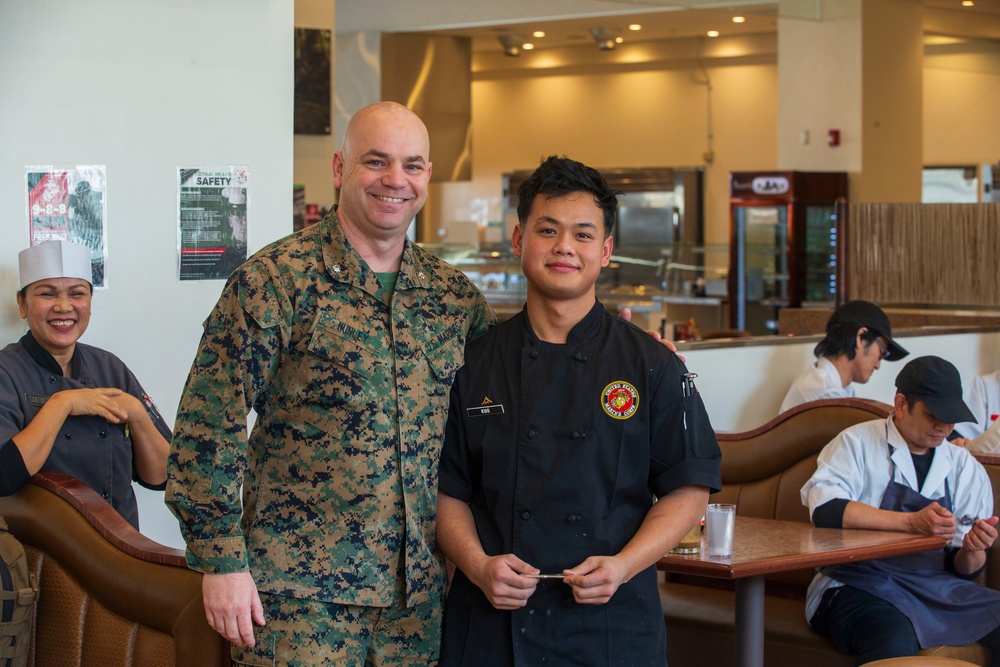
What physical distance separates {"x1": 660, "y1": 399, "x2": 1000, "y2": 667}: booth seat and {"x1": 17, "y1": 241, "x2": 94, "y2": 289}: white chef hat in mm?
2034

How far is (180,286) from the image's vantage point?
368 centimetres

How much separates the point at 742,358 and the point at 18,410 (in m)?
3.26

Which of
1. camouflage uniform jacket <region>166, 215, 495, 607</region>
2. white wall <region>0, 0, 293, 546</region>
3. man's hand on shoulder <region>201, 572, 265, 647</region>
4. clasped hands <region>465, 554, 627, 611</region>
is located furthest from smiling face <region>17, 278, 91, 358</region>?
clasped hands <region>465, 554, 627, 611</region>

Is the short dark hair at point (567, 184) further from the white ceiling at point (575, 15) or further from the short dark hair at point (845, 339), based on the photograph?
the white ceiling at point (575, 15)

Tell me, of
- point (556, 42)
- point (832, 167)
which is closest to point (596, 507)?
point (832, 167)

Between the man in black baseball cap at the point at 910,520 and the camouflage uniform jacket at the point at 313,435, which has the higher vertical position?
the camouflage uniform jacket at the point at 313,435

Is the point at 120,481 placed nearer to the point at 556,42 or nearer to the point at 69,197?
the point at 69,197

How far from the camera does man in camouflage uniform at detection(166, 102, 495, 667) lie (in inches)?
78.4

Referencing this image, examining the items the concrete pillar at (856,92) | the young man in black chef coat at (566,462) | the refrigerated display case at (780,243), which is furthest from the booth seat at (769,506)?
the concrete pillar at (856,92)

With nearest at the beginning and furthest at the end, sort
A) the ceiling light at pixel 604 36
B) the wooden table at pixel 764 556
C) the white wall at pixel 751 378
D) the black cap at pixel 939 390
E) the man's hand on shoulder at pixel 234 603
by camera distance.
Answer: the man's hand on shoulder at pixel 234 603 < the wooden table at pixel 764 556 < the black cap at pixel 939 390 < the white wall at pixel 751 378 < the ceiling light at pixel 604 36

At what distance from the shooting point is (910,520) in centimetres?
312

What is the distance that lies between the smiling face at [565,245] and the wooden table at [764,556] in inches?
35.2

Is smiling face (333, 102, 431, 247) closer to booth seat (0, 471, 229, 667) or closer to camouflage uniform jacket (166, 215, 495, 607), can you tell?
camouflage uniform jacket (166, 215, 495, 607)

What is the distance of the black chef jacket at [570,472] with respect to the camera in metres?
2.09
